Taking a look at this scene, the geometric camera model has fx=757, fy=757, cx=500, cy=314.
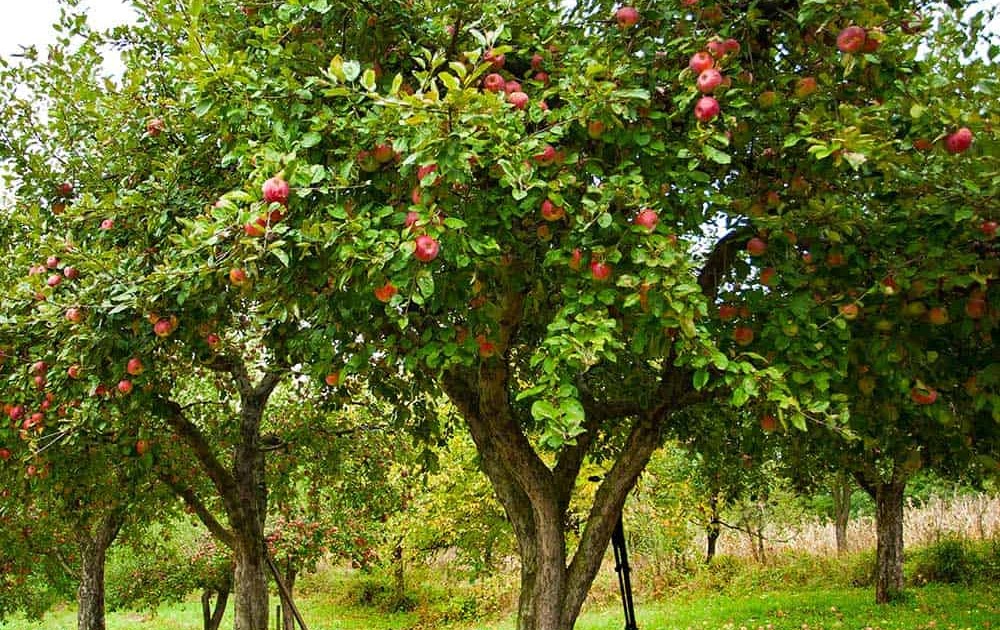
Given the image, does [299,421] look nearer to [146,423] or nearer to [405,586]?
[146,423]

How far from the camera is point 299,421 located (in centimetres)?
890

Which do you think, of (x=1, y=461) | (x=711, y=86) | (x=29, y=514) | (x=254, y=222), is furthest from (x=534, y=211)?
(x=29, y=514)

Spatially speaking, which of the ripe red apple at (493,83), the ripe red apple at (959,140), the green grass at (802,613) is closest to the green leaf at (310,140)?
the ripe red apple at (493,83)

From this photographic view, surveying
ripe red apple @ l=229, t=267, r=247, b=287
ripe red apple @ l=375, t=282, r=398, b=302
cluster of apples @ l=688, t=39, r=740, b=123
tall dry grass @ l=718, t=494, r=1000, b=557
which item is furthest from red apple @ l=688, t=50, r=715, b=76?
tall dry grass @ l=718, t=494, r=1000, b=557

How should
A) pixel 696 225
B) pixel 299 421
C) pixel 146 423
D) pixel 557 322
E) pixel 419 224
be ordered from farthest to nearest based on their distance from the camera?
pixel 299 421
pixel 146 423
pixel 696 225
pixel 557 322
pixel 419 224

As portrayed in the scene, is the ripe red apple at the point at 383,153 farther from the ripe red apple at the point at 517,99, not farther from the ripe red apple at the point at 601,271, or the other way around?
the ripe red apple at the point at 601,271

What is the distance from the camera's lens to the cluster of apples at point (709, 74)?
10.2ft

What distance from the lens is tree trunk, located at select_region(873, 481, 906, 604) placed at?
11922mm

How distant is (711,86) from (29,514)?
33.6 feet

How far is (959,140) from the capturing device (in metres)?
2.99

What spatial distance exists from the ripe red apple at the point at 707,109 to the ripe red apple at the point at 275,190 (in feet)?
5.63

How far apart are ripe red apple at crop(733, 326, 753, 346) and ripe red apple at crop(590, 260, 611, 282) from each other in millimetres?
912

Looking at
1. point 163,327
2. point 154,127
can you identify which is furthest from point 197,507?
point 154,127

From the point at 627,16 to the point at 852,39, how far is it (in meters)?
1.01
